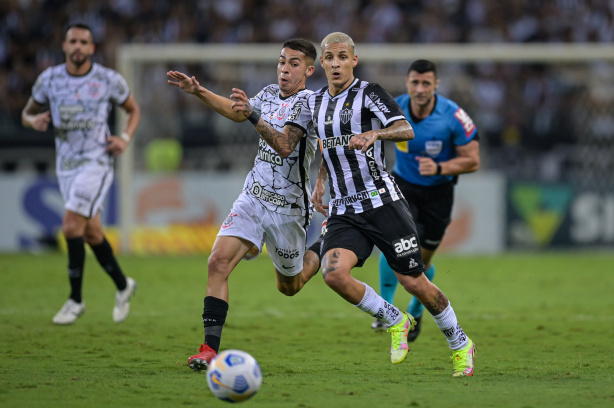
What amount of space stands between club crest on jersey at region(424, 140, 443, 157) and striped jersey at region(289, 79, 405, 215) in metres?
2.08

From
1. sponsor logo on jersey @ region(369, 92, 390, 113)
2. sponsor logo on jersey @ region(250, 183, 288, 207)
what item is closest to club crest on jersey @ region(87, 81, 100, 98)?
sponsor logo on jersey @ region(250, 183, 288, 207)

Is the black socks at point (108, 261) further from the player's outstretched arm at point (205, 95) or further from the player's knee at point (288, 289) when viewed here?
the player's outstretched arm at point (205, 95)

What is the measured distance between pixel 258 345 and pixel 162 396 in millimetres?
2502

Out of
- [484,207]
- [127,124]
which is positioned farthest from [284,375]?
[484,207]

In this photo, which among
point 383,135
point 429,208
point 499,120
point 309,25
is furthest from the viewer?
point 309,25

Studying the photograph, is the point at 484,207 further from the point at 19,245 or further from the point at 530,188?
the point at 19,245

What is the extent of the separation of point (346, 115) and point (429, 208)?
2552 millimetres

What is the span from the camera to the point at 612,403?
17.5 feet

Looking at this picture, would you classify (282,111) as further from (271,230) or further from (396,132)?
(396,132)

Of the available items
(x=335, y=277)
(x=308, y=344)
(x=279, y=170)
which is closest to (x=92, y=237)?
(x=308, y=344)

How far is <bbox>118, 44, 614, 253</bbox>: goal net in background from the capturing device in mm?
17125

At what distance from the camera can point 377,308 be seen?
21.7 feet

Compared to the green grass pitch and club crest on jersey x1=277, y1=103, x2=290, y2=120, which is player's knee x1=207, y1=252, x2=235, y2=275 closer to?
the green grass pitch

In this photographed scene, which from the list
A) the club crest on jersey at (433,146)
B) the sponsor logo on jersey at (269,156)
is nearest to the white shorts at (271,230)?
the sponsor logo on jersey at (269,156)
